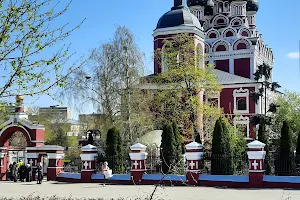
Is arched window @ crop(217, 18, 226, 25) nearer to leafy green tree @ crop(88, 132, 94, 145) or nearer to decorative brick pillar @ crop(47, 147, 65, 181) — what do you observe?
leafy green tree @ crop(88, 132, 94, 145)

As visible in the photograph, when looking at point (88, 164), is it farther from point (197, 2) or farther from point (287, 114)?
point (197, 2)

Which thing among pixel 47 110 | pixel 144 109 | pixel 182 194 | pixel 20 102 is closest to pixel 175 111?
pixel 144 109

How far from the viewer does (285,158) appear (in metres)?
17.0

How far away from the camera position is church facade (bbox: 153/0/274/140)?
112 ft

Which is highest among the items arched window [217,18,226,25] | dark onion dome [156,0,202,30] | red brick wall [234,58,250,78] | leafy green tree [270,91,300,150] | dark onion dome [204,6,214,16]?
dark onion dome [204,6,214,16]

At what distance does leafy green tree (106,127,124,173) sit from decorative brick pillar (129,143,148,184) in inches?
69.7

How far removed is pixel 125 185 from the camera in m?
18.1

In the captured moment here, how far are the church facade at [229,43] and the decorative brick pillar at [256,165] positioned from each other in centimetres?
1568

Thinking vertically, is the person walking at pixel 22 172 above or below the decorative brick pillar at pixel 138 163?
below

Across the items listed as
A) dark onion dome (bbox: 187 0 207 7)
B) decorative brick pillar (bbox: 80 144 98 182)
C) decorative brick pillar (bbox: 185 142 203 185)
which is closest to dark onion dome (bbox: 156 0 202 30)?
dark onion dome (bbox: 187 0 207 7)

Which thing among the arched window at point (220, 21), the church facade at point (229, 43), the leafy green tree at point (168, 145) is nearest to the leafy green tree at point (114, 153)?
the leafy green tree at point (168, 145)

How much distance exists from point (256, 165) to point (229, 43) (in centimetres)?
3084

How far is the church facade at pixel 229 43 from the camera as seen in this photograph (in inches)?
1339

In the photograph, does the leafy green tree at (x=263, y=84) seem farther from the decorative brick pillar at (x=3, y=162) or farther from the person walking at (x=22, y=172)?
the person walking at (x=22, y=172)
